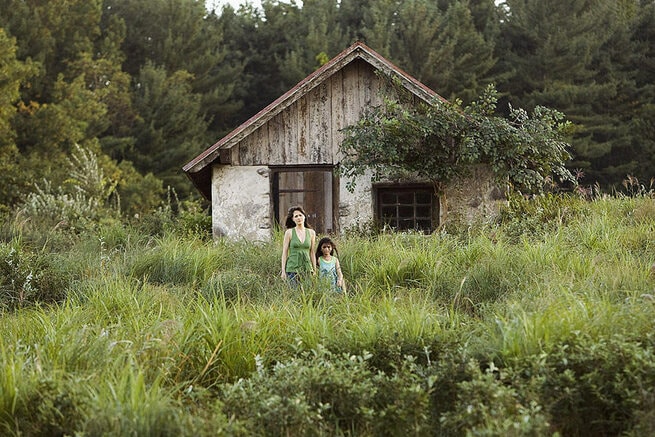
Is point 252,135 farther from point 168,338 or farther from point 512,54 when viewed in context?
point 512,54

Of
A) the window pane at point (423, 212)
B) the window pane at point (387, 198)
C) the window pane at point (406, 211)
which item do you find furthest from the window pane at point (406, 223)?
the window pane at point (387, 198)

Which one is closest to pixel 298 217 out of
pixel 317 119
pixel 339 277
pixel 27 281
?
pixel 339 277

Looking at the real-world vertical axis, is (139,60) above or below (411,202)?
above

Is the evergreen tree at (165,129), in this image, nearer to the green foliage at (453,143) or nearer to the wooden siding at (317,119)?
the wooden siding at (317,119)

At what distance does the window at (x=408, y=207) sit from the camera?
602 inches

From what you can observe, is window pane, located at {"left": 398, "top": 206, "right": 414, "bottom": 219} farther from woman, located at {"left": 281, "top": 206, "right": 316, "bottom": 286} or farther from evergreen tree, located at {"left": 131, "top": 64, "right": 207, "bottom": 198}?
evergreen tree, located at {"left": 131, "top": 64, "right": 207, "bottom": 198}

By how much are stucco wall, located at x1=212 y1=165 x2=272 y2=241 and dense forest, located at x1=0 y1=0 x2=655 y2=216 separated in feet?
36.1

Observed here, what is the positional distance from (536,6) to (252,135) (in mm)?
20008

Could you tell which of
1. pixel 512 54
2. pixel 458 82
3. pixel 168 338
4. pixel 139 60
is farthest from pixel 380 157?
pixel 139 60

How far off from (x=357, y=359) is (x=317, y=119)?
9.69 metres

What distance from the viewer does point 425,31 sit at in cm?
3050

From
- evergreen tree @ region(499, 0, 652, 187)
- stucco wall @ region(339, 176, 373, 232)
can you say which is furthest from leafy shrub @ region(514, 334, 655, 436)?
evergreen tree @ region(499, 0, 652, 187)

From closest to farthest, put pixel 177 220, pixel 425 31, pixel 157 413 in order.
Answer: pixel 157 413 < pixel 177 220 < pixel 425 31

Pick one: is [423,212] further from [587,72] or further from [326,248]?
[587,72]
